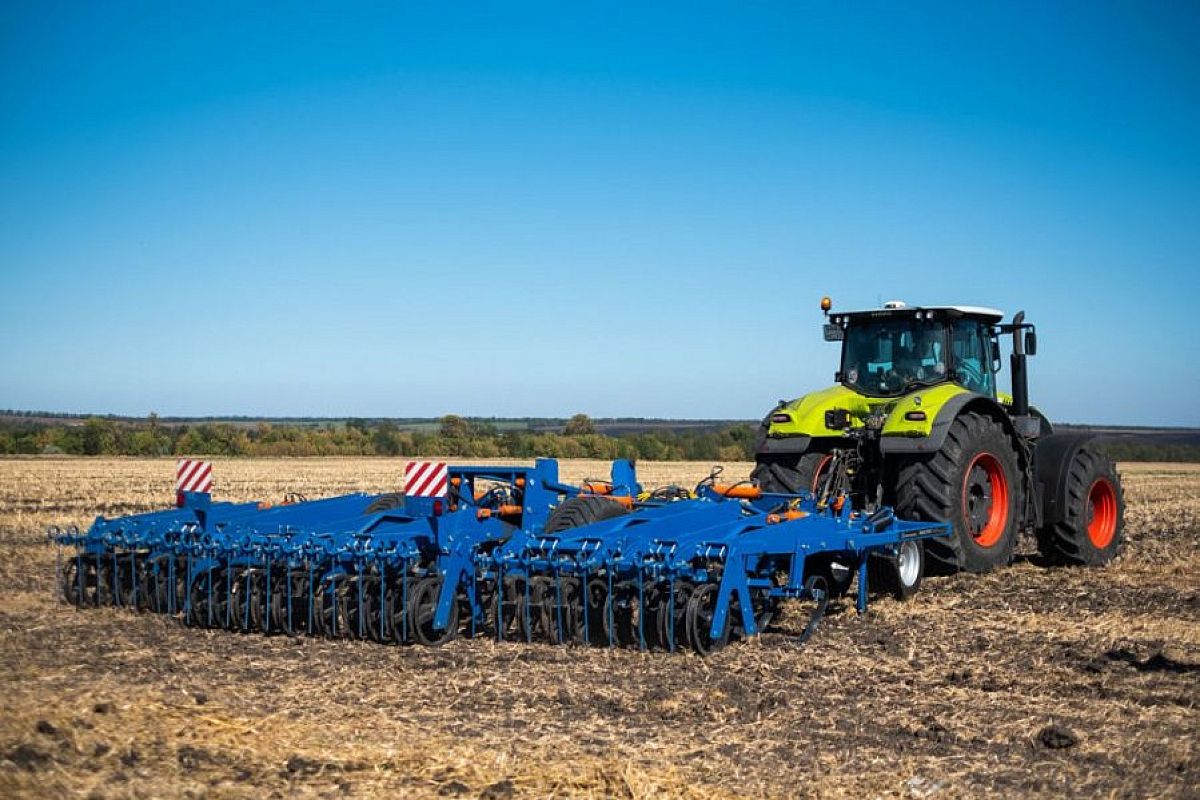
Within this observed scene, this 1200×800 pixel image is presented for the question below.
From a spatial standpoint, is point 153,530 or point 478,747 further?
point 153,530

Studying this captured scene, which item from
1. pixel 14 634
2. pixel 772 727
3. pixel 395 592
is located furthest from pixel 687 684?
pixel 14 634

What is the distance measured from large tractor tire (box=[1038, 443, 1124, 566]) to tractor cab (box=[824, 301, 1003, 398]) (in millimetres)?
1072

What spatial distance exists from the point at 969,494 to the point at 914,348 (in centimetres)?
141

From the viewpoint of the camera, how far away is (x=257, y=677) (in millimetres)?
6480

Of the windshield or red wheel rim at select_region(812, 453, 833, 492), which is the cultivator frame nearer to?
A: red wheel rim at select_region(812, 453, 833, 492)

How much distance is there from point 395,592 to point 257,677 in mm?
1296

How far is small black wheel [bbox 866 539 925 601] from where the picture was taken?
866 cm

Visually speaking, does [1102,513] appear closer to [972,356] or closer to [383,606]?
[972,356]

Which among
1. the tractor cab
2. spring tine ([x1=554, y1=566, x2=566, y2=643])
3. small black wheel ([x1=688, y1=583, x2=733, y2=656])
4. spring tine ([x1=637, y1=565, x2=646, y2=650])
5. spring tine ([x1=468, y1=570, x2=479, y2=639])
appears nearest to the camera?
small black wheel ([x1=688, y1=583, x2=733, y2=656])

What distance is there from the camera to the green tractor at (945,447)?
9.37m

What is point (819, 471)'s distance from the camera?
33.0 ft

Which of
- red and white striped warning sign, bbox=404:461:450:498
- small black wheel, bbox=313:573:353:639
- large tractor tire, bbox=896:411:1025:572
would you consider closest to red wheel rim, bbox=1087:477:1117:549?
large tractor tire, bbox=896:411:1025:572

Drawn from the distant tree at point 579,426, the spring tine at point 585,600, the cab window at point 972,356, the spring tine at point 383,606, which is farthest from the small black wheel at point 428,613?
the distant tree at point 579,426

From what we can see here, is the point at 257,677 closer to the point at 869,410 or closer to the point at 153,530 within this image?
the point at 153,530
